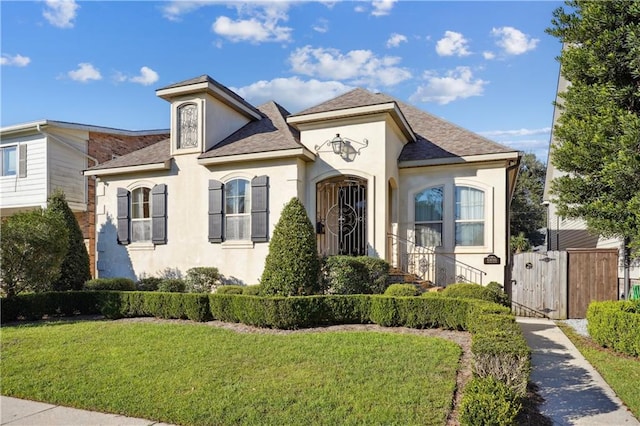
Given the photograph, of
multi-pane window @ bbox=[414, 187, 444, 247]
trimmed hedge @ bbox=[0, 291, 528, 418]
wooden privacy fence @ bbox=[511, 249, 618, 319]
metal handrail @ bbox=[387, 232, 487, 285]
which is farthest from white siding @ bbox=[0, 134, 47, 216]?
wooden privacy fence @ bbox=[511, 249, 618, 319]

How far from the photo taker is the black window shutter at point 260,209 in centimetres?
1135

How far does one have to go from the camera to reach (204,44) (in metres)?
12.5

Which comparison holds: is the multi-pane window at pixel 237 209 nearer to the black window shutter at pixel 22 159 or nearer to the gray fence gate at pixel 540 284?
the gray fence gate at pixel 540 284

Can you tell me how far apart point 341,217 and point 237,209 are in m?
3.14

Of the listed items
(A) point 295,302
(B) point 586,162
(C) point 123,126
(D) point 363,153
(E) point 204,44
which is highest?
(E) point 204,44

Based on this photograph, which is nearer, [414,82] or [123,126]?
[414,82]

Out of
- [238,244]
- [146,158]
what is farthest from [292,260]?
[146,158]

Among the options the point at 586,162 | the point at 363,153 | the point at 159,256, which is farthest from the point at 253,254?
the point at 586,162

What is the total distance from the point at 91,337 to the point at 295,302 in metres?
3.87

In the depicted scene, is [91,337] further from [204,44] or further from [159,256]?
[204,44]

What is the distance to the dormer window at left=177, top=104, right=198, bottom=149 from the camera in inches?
491

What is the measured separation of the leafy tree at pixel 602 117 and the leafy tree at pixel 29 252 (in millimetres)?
11923

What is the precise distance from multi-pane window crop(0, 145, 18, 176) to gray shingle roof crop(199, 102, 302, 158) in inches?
378

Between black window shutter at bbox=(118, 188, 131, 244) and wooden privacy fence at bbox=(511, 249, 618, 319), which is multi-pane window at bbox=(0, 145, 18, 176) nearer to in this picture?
black window shutter at bbox=(118, 188, 131, 244)
